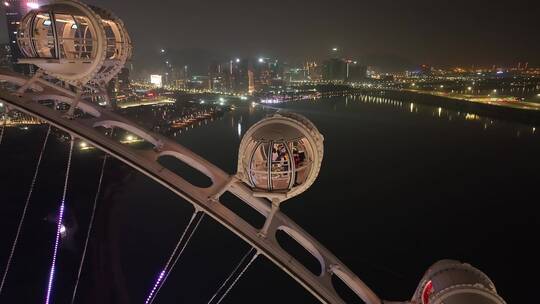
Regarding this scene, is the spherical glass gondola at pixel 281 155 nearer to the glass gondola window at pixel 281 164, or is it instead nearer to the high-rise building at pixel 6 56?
the glass gondola window at pixel 281 164

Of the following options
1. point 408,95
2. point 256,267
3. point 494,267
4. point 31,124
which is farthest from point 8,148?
point 408,95

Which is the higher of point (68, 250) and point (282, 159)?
point (282, 159)

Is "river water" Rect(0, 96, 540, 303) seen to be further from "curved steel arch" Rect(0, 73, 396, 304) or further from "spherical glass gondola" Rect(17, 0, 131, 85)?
"spherical glass gondola" Rect(17, 0, 131, 85)

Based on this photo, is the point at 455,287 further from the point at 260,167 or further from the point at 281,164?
the point at 260,167

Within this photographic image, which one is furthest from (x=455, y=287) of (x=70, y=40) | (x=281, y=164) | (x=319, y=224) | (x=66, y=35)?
(x=319, y=224)

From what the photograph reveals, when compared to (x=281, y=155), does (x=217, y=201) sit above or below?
below

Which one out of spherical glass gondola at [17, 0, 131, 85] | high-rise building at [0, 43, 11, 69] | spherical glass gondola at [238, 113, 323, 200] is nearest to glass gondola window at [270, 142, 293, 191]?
spherical glass gondola at [238, 113, 323, 200]

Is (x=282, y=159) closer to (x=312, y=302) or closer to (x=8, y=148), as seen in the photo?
(x=312, y=302)
